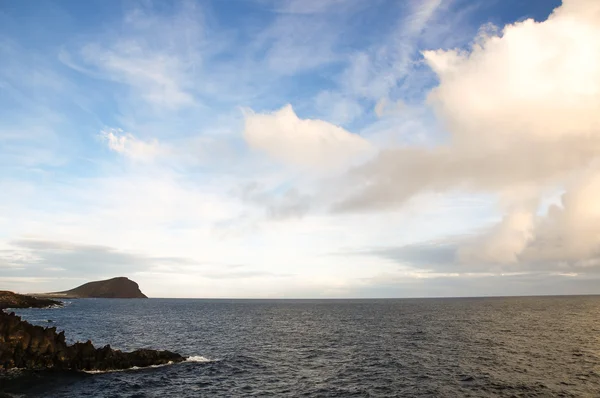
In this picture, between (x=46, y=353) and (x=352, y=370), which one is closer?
(x=46, y=353)

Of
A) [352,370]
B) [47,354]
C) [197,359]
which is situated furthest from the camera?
[197,359]

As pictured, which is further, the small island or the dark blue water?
the small island

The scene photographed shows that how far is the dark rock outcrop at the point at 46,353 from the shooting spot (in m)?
50.3

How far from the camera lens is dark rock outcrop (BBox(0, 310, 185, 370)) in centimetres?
5034

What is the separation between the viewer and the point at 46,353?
5138 cm

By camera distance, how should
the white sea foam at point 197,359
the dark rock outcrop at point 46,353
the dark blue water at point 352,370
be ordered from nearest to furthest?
the dark blue water at point 352,370
the dark rock outcrop at point 46,353
the white sea foam at point 197,359

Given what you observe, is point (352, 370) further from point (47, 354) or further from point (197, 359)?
point (47, 354)

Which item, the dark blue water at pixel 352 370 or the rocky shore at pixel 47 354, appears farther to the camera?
the rocky shore at pixel 47 354

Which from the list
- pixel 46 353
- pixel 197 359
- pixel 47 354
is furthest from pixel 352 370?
pixel 46 353

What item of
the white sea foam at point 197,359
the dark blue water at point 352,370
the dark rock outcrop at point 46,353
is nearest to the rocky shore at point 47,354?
the dark rock outcrop at point 46,353

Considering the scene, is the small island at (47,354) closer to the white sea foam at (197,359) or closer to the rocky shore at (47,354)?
the rocky shore at (47,354)

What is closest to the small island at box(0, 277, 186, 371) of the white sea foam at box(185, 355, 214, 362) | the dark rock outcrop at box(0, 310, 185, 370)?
the dark rock outcrop at box(0, 310, 185, 370)

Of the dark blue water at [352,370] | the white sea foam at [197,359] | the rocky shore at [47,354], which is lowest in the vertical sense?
the dark blue water at [352,370]

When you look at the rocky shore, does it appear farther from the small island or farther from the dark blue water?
the dark blue water
